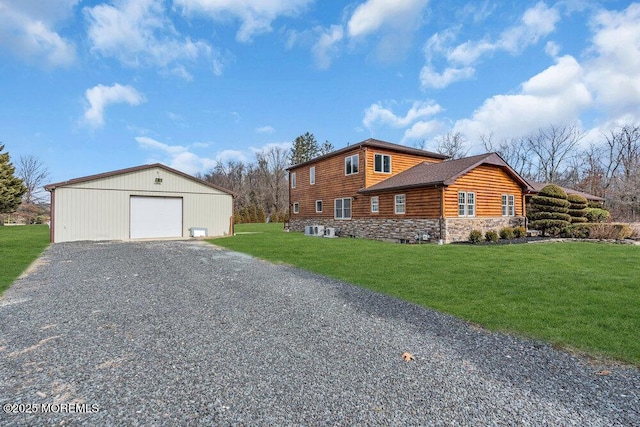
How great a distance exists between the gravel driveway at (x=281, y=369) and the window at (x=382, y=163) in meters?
14.1

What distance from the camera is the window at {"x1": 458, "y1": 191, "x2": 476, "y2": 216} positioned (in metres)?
15.1

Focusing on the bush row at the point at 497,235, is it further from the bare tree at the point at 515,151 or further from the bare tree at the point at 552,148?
the bare tree at the point at 515,151

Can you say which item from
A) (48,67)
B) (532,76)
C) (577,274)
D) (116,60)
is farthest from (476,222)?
(48,67)

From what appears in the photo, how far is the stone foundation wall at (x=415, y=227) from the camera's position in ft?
47.3

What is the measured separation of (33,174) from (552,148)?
6481cm

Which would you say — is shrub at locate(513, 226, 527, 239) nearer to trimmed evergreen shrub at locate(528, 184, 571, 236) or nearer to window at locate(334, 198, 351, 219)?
trimmed evergreen shrub at locate(528, 184, 571, 236)

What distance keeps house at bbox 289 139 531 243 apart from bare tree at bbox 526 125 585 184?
2105cm

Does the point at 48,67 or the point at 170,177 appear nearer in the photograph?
the point at 48,67

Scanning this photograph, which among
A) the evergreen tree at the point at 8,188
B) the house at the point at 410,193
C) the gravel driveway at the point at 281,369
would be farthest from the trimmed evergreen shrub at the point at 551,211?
the evergreen tree at the point at 8,188

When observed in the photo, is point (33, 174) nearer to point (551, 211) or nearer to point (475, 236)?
point (475, 236)

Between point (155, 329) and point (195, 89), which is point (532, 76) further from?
point (155, 329)

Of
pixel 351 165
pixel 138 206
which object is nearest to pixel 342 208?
pixel 351 165

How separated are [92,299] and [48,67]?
15.1m

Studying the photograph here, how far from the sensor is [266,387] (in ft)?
8.29
